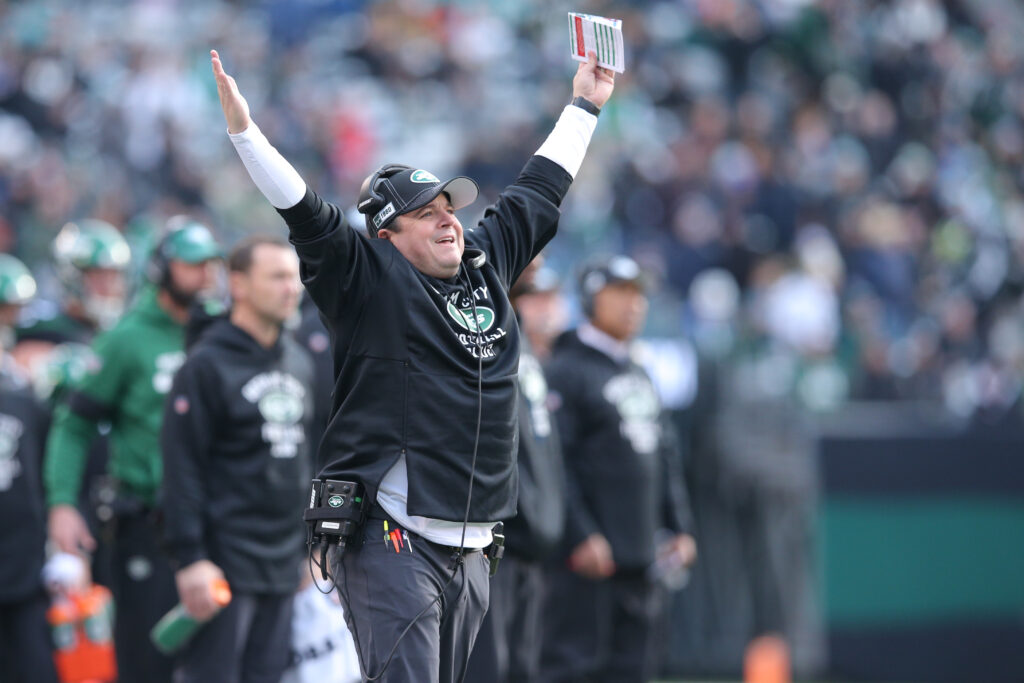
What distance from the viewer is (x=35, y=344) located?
30.6 feet

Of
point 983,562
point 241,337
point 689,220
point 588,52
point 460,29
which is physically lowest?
point 983,562

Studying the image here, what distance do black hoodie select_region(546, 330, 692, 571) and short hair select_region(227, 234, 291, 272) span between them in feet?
7.37

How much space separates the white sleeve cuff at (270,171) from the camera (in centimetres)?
465

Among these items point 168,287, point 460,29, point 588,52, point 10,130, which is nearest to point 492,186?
point 460,29

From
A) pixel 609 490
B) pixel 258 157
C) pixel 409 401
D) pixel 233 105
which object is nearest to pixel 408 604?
pixel 409 401

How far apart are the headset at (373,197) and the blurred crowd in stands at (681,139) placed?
333 inches

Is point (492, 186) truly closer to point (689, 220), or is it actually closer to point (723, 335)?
point (689, 220)

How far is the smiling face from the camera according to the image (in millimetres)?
5066

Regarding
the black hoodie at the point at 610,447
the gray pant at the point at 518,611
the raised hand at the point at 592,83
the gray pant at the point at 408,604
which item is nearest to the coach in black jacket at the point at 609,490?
the black hoodie at the point at 610,447

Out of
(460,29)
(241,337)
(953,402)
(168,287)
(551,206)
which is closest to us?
(551,206)

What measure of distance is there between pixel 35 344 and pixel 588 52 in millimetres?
4982

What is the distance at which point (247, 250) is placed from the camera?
6.64 metres

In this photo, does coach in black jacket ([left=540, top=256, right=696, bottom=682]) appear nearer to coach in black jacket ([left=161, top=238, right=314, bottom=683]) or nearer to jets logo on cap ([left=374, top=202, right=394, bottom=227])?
coach in black jacket ([left=161, top=238, right=314, bottom=683])

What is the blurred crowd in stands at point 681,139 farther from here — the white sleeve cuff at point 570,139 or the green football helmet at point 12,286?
the white sleeve cuff at point 570,139
